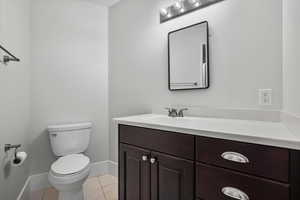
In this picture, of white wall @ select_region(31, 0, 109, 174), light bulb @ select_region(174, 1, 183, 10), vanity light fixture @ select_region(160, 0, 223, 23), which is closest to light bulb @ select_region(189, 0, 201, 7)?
vanity light fixture @ select_region(160, 0, 223, 23)

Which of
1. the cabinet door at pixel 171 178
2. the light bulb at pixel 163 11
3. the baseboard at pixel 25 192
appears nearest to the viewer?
the cabinet door at pixel 171 178

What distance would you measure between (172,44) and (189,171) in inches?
47.7

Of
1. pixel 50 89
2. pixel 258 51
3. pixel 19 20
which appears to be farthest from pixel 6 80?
pixel 258 51

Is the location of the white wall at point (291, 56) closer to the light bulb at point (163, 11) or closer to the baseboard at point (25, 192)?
the light bulb at point (163, 11)

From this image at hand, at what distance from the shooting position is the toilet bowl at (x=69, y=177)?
1.52 metres

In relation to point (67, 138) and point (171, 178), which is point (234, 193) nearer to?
point (171, 178)

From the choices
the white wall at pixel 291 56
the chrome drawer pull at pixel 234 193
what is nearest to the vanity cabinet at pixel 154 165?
the chrome drawer pull at pixel 234 193

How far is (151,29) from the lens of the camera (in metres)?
2.01

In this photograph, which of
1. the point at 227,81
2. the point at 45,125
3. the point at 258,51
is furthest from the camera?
the point at 45,125

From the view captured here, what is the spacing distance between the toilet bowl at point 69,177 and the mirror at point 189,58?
1.14 meters

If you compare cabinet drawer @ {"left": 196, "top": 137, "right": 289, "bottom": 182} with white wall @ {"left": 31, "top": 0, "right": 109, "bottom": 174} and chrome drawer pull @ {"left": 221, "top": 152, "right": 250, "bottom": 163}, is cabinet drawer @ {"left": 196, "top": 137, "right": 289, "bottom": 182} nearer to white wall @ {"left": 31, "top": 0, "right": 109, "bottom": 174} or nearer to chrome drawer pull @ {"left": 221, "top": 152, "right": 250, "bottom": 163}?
chrome drawer pull @ {"left": 221, "top": 152, "right": 250, "bottom": 163}

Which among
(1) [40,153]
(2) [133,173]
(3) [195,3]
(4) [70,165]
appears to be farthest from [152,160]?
(1) [40,153]

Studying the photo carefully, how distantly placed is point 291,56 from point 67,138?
2.15 m

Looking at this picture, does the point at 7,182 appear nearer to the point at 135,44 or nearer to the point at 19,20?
the point at 19,20
